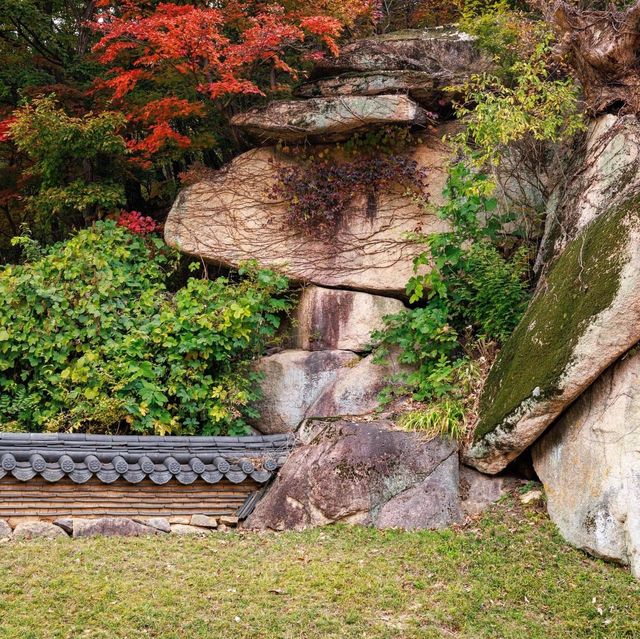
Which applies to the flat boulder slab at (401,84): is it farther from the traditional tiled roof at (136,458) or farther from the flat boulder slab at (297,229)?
the traditional tiled roof at (136,458)

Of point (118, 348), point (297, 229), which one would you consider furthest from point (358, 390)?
point (118, 348)

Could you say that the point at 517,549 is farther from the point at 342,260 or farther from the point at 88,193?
the point at 88,193

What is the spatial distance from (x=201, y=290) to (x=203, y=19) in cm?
347

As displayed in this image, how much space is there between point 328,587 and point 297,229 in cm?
599

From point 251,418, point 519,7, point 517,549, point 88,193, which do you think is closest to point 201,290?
point 251,418

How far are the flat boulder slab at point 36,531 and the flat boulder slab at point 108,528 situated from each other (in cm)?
17

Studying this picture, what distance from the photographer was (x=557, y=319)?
7.29 m

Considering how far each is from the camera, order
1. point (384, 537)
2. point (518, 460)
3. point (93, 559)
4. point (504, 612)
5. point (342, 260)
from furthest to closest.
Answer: point (342, 260) < point (518, 460) < point (384, 537) < point (93, 559) < point (504, 612)

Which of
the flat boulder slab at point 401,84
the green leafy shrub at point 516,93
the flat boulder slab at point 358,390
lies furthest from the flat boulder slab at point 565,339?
the flat boulder slab at point 401,84

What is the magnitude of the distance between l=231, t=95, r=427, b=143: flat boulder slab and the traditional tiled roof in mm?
4523

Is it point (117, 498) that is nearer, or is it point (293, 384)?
point (117, 498)

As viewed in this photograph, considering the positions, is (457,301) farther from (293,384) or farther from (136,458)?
(136,458)

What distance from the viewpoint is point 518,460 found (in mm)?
7863

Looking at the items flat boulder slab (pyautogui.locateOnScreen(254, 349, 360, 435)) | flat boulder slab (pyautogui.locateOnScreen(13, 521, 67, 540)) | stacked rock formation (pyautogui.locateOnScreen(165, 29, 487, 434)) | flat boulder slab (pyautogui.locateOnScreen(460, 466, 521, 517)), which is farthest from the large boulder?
flat boulder slab (pyautogui.locateOnScreen(13, 521, 67, 540))
